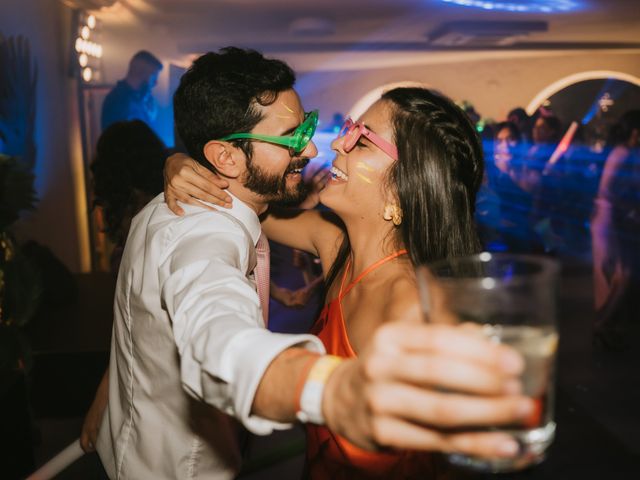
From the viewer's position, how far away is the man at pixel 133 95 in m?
6.21

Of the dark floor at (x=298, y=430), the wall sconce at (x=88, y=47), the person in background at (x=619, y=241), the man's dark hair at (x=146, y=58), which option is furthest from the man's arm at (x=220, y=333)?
the wall sconce at (x=88, y=47)

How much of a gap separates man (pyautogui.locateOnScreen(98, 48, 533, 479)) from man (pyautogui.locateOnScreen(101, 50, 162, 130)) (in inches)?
194

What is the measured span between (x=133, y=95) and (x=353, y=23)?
2.89 meters

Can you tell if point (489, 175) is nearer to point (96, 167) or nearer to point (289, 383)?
point (96, 167)

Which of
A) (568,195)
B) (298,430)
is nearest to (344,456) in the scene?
(298,430)

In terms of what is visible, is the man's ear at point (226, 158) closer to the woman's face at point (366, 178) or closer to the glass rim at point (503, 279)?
the woman's face at point (366, 178)

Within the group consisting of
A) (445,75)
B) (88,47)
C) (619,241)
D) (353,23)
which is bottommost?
(619,241)

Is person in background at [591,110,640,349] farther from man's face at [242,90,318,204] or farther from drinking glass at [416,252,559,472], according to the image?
drinking glass at [416,252,559,472]

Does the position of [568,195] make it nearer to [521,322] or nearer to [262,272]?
[262,272]

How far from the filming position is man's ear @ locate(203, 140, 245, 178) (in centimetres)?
169

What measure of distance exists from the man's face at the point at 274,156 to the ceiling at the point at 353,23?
5.28 metres

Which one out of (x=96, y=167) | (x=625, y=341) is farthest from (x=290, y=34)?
(x=625, y=341)

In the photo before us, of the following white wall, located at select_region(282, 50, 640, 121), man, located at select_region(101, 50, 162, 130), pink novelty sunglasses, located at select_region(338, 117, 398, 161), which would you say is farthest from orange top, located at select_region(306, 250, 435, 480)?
white wall, located at select_region(282, 50, 640, 121)

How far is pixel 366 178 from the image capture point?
1.76m
